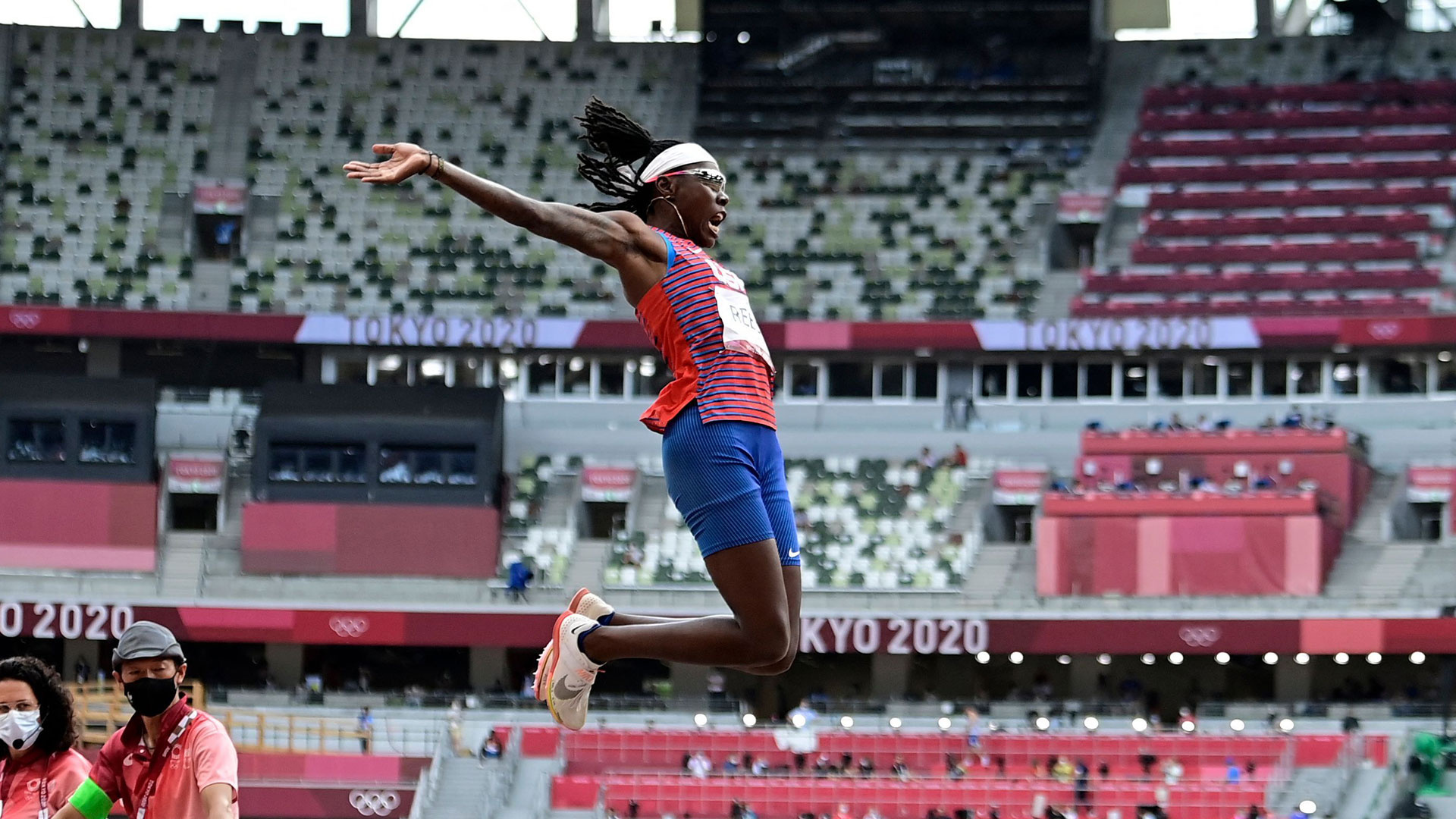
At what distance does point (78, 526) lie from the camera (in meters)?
40.0

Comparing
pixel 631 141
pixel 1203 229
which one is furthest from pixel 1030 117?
pixel 631 141

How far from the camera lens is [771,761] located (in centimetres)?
3183

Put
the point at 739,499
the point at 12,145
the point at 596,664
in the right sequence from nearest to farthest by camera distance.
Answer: the point at 739,499 → the point at 596,664 → the point at 12,145

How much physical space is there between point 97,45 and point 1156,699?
31.4 m

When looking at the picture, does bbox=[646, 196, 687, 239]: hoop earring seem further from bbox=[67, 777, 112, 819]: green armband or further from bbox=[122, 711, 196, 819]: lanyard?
bbox=[67, 777, 112, 819]: green armband

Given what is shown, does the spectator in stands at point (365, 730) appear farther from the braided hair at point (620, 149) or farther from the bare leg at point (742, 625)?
the bare leg at point (742, 625)

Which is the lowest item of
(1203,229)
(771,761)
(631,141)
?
(771,761)

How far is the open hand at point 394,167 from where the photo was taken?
6660 millimetres

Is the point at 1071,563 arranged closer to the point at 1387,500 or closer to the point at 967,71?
the point at 1387,500

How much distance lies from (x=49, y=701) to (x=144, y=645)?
39.0 inches

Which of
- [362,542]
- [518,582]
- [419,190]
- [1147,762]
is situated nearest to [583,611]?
[1147,762]

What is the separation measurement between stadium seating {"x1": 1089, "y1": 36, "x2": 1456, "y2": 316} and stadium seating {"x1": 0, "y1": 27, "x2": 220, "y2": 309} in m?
21.6

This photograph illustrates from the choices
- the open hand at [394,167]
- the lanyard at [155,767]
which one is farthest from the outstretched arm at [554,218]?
the lanyard at [155,767]

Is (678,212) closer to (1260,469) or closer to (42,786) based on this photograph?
(42,786)
